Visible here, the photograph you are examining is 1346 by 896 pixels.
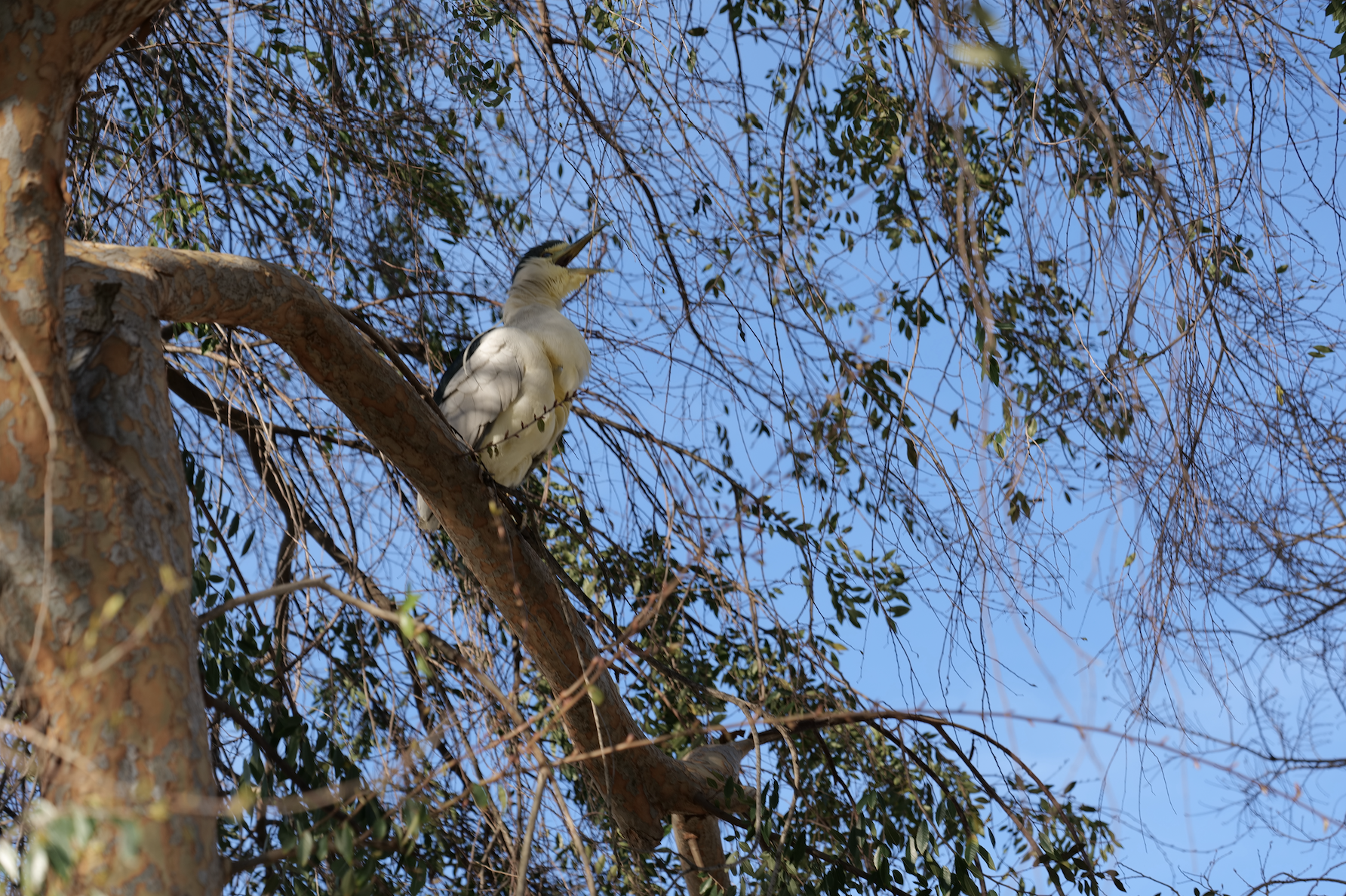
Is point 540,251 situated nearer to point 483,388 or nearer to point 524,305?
point 524,305

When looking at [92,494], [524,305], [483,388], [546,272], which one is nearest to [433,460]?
[483,388]

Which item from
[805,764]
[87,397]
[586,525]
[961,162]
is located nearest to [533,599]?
[586,525]

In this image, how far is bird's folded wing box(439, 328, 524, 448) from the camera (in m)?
3.33

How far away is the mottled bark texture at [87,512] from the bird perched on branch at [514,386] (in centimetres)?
161

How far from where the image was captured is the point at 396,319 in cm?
348

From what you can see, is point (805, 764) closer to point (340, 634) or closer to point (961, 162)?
point (340, 634)

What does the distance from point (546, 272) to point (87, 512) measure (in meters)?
2.55

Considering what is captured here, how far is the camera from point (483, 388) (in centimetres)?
334

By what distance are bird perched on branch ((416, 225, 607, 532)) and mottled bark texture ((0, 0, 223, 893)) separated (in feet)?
5.27

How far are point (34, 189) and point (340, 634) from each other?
6.32ft

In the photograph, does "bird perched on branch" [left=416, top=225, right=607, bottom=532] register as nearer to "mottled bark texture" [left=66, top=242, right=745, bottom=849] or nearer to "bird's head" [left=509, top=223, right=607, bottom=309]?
"bird's head" [left=509, top=223, right=607, bottom=309]

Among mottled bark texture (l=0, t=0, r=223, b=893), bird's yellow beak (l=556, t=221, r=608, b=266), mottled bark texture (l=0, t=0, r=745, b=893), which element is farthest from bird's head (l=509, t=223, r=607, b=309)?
mottled bark texture (l=0, t=0, r=223, b=893)

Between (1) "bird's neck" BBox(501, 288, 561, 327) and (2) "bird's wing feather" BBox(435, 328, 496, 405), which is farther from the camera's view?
(1) "bird's neck" BBox(501, 288, 561, 327)

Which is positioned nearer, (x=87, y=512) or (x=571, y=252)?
(x=87, y=512)
